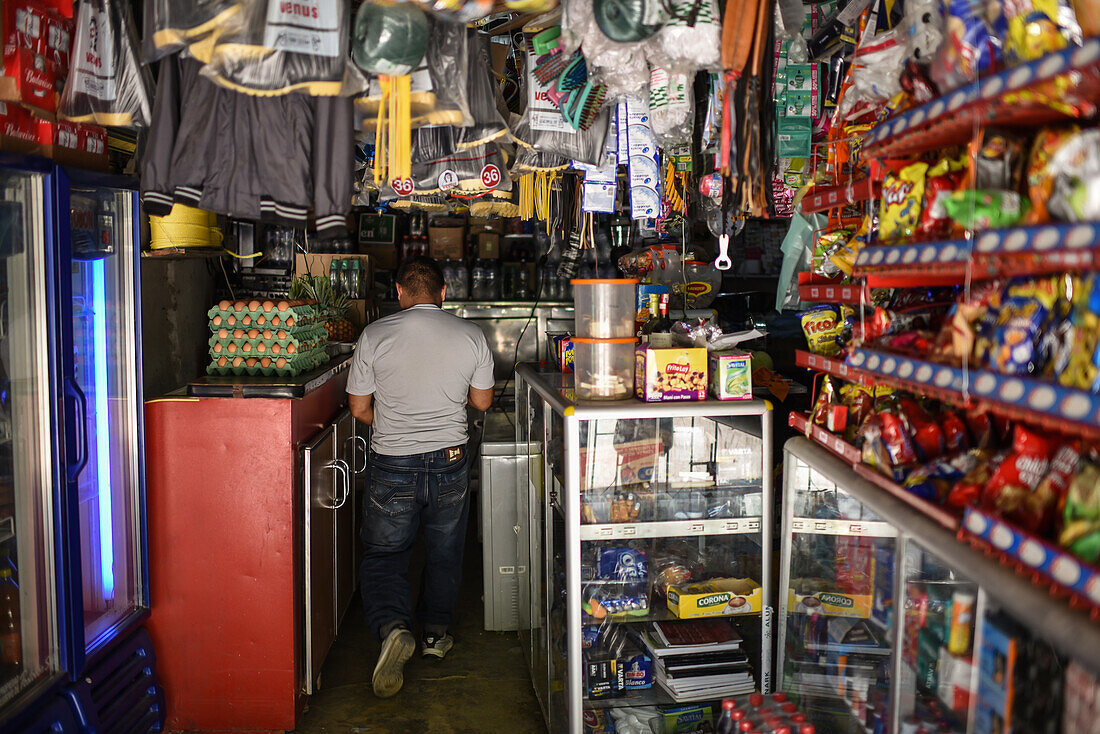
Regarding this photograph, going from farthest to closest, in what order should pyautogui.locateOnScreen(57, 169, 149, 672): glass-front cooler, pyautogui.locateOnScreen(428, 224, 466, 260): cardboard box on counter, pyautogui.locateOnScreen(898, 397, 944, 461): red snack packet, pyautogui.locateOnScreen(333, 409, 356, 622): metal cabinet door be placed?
1. pyautogui.locateOnScreen(428, 224, 466, 260): cardboard box on counter
2. pyautogui.locateOnScreen(333, 409, 356, 622): metal cabinet door
3. pyautogui.locateOnScreen(57, 169, 149, 672): glass-front cooler
4. pyautogui.locateOnScreen(898, 397, 944, 461): red snack packet

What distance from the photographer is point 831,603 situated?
7.73 feet

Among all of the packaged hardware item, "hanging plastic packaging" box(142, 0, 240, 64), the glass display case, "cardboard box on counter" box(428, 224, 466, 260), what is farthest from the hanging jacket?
"cardboard box on counter" box(428, 224, 466, 260)

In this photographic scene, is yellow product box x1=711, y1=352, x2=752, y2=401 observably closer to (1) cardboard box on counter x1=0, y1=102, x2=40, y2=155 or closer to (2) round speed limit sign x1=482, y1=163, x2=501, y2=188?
(2) round speed limit sign x1=482, y1=163, x2=501, y2=188

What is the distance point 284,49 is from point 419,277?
1.81m

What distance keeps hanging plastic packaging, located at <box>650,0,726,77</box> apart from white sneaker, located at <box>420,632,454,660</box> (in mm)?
3113

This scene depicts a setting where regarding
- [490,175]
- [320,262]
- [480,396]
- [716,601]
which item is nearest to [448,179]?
[490,175]

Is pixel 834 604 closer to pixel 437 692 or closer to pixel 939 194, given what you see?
pixel 939 194

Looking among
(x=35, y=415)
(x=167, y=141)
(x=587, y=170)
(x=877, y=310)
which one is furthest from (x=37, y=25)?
(x=877, y=310)

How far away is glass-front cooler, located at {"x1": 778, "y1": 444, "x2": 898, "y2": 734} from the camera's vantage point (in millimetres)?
2039

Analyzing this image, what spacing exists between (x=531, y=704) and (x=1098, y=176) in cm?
322

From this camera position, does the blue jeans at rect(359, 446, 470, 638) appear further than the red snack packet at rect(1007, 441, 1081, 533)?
Yes

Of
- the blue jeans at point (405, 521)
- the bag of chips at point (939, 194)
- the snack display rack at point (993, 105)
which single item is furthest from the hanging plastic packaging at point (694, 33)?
the blue jeans at point (405, 521)

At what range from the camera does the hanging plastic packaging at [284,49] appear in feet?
7.21

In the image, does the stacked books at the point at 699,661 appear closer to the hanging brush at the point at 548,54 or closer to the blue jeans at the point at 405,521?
the blue jeans at the point at 405,521
